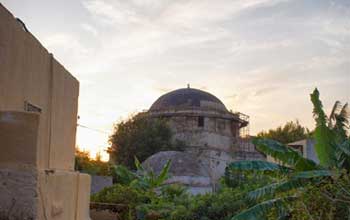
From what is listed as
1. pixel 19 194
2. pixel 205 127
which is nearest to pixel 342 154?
pixel 19 194

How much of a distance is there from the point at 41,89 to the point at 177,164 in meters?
23.1

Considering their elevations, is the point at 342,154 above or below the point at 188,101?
below

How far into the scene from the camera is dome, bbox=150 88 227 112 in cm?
3916

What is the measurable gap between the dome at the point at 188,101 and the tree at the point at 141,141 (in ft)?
4.86

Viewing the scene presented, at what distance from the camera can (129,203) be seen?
63.2 feet

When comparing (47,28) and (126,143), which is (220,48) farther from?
(126,143)

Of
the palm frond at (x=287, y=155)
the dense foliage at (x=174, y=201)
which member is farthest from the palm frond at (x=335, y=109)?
the dense foliage at (x=174, y=201)

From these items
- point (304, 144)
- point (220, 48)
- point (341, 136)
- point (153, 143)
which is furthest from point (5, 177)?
point (153, 143)

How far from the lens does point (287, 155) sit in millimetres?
12609

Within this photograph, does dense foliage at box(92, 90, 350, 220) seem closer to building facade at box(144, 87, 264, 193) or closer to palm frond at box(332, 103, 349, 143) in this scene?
palm frond at box(332, 103, 349, 143)

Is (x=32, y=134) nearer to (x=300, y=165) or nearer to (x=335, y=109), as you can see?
(x=300, y=165)

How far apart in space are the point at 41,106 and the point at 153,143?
31.4 meters

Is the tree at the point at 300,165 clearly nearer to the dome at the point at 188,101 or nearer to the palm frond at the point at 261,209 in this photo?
the palm frond at the point at 261,209

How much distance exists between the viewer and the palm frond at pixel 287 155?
12523mm
